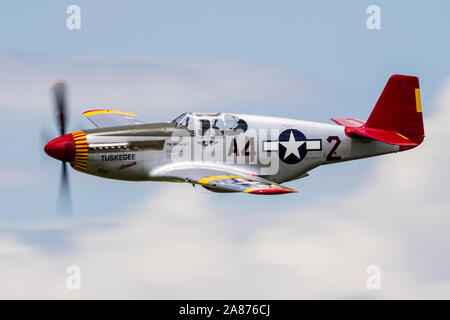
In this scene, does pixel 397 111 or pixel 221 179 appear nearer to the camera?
pixel 221 179

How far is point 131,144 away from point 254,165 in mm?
3317

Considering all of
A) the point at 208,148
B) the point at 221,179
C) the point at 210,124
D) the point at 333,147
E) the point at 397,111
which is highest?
the point at 397,111

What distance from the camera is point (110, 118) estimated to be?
92.2 ft

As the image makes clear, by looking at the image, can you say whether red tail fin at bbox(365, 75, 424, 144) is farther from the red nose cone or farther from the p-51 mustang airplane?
the red nose cone

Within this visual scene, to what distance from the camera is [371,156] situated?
26.7 metres

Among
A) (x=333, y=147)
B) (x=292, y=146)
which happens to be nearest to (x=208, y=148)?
(x=292, y=146)

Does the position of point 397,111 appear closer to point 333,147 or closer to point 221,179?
point 333,147

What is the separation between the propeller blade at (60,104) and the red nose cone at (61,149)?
58cm

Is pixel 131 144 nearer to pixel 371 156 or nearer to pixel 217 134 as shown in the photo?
pixel 217 134

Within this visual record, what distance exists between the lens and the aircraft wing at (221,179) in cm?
2303

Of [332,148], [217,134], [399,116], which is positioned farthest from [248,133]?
[399,116]

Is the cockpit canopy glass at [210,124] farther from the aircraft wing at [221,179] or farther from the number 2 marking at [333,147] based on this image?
the number 2 marking at [333,147]

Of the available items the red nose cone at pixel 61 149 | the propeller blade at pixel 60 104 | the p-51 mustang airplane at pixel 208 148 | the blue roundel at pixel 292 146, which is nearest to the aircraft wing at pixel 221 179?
the p-51 mustang airplane at pixel 208 148

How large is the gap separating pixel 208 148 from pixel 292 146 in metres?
2.35
